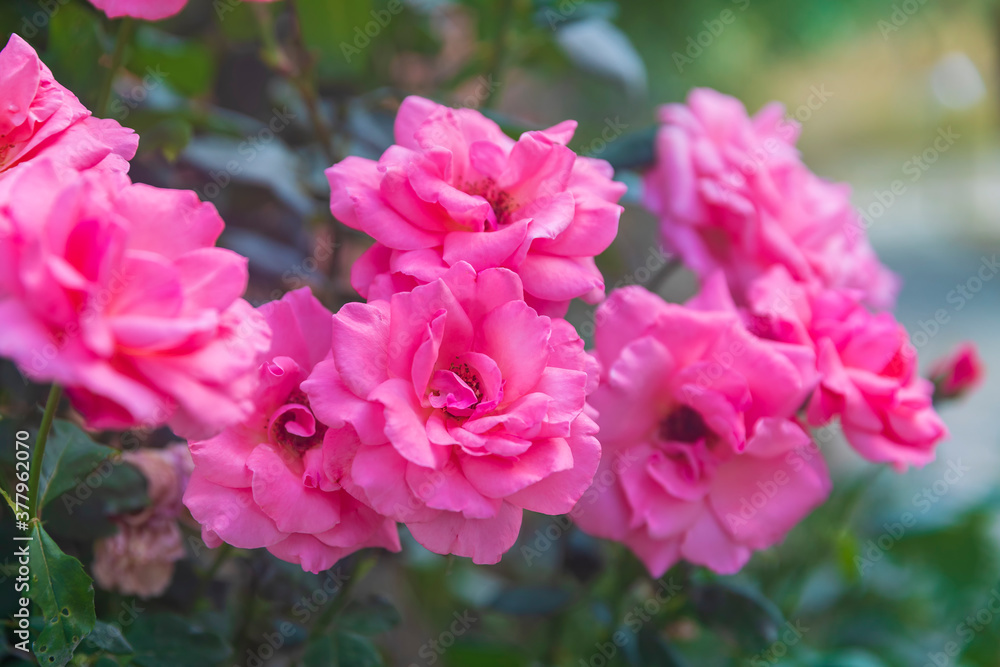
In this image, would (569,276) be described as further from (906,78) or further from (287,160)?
(906,78)

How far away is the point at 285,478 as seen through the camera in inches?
14.6

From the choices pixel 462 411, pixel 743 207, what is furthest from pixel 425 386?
pixel 743 207

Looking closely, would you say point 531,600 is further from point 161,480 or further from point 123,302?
point 123,302

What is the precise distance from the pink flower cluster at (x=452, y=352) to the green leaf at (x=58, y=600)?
2.6 inches

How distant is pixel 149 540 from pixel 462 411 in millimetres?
261

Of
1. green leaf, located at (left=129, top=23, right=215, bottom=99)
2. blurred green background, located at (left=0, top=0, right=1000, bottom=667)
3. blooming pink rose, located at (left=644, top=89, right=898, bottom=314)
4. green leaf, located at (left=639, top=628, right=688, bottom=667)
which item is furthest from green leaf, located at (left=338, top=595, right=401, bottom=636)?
green leaf, located at (left=129, top=23, right=215, bottom=99)

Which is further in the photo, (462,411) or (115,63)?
(115,63)

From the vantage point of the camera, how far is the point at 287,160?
2.47 feet

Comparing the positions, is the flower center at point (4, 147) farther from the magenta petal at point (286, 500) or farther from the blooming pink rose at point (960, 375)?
the blooming pink rose at point (960, 375)

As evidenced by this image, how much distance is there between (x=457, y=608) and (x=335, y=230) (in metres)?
0.44

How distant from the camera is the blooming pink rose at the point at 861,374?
1.60ft

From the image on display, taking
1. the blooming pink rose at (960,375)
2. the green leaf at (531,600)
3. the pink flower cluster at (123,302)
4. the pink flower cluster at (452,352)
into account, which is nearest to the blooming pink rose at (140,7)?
the pink flower cluster at (452,352)

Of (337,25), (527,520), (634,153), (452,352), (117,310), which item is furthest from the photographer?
(527,520)

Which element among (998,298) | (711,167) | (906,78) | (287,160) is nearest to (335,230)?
(287,160)
